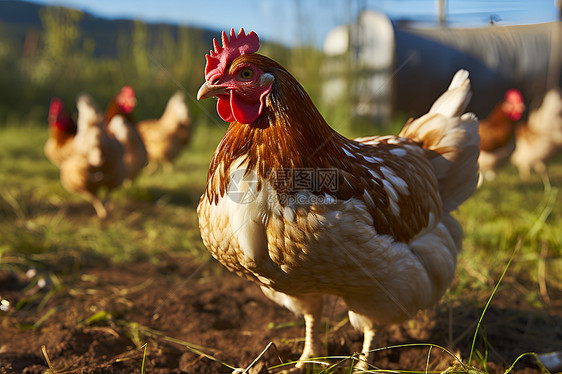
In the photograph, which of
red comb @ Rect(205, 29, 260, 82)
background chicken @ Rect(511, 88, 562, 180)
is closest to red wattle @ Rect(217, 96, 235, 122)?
red comb @ Rect(205, 29, 260, 82)

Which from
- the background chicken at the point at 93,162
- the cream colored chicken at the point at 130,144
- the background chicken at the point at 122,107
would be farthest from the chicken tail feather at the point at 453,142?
the background chicken at the point at 122,107

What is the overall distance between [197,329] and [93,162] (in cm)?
294

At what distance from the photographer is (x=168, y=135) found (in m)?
7.28

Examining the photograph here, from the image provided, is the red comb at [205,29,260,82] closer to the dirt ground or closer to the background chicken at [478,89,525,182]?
the dirt ground

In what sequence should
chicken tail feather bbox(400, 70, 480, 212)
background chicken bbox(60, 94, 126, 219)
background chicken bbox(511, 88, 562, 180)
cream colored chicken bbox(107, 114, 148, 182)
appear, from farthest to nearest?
1. background chicken bbox(511, 88, 562, 180)
2. cream colored chicken bbox(107, 114, 148, 182)
3. background chicken bbox(60, 94, 126, 219)
4. chicken tail feather bbox(400, 70, 480, 212)

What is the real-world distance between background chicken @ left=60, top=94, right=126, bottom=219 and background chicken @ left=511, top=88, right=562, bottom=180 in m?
6.17

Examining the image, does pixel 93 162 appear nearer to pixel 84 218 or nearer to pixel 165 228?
pixel 84 218

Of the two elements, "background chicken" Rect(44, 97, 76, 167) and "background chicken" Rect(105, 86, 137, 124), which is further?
"background chicken" Rect(105, 86, 137, 124)

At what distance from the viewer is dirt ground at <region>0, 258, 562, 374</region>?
2.10 metres

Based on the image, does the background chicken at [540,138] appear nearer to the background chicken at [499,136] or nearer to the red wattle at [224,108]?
the background chicken at [499,136]

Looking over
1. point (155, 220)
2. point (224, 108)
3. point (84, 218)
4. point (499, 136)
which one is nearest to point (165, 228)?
point (155, 220)

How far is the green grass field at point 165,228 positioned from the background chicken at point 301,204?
754 millimetres

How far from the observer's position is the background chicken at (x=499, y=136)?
254 inches

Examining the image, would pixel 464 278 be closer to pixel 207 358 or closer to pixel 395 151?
pixel 395 151
